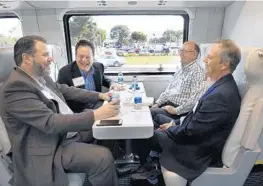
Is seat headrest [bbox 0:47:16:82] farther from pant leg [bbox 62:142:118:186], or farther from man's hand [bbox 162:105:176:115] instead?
man's hand [bbox 162:105:176:115]

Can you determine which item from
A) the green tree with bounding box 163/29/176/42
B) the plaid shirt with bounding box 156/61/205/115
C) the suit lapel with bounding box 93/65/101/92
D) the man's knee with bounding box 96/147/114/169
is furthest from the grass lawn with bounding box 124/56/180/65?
the man's knee with bounding box 96/147/114/169

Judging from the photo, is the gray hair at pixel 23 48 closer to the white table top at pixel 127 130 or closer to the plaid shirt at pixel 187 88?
the white table top at pixel 127 130

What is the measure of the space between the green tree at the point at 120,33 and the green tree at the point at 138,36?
10 centimetres

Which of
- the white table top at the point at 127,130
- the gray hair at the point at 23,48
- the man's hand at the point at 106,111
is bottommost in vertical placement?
the white table top at the point at 127,130

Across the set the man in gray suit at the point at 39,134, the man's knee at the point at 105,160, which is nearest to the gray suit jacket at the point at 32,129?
the man in gray suit at the point at 39,134

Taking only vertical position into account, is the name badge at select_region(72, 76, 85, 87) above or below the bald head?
below

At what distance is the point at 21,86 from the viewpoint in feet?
4.14

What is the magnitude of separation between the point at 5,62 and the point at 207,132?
5.59 ft

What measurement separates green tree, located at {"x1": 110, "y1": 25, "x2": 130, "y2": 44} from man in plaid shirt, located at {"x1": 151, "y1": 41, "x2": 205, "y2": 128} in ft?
4.12

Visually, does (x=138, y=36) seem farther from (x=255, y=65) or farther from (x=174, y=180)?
(x=174, y=180)

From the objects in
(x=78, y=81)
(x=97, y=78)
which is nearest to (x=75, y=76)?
(x=78, y=81)

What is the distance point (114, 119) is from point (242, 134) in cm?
87

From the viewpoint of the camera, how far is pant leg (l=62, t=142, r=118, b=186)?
52.4 inches

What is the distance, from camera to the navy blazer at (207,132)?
4.31 feet
